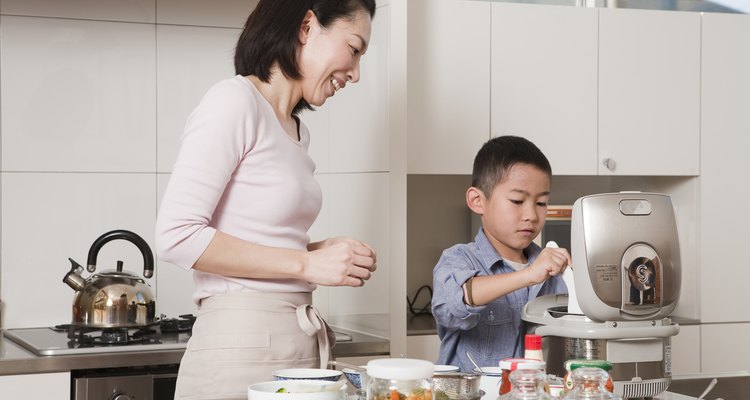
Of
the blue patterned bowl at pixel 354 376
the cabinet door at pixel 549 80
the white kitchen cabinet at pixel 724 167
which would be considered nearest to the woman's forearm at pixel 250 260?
the blue patterned bowl at pixel 354 376

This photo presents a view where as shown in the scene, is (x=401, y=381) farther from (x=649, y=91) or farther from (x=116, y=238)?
(x=649, y=91)

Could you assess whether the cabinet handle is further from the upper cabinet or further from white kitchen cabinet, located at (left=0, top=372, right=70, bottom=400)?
white kitchen cabinet, located at (left=0, top=372, right=70, bottom=400)

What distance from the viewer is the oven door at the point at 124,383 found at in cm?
194

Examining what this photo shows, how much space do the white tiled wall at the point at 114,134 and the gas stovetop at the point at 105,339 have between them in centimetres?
24

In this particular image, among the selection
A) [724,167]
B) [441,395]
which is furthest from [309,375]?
[724,167]

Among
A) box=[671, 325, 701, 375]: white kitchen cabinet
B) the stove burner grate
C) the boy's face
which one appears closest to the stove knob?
the stove burner grate

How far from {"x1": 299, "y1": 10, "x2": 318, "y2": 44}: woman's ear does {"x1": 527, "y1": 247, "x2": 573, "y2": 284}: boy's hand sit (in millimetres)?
529

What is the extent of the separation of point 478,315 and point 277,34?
0.63 m

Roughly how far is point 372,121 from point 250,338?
1.06 meters

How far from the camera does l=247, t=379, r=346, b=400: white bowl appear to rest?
1.08 metres

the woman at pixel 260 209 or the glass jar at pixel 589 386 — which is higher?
the woman at pixel 260 209

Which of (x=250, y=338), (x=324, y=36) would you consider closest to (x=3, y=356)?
(x=250, y=338)

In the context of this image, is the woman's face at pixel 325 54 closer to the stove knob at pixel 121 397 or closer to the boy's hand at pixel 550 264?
the boy's hand at pixel 550 264

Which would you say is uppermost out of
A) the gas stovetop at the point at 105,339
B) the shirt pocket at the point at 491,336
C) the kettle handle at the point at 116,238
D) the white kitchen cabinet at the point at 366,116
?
the white kitchen cabinet at the point at 366,116
